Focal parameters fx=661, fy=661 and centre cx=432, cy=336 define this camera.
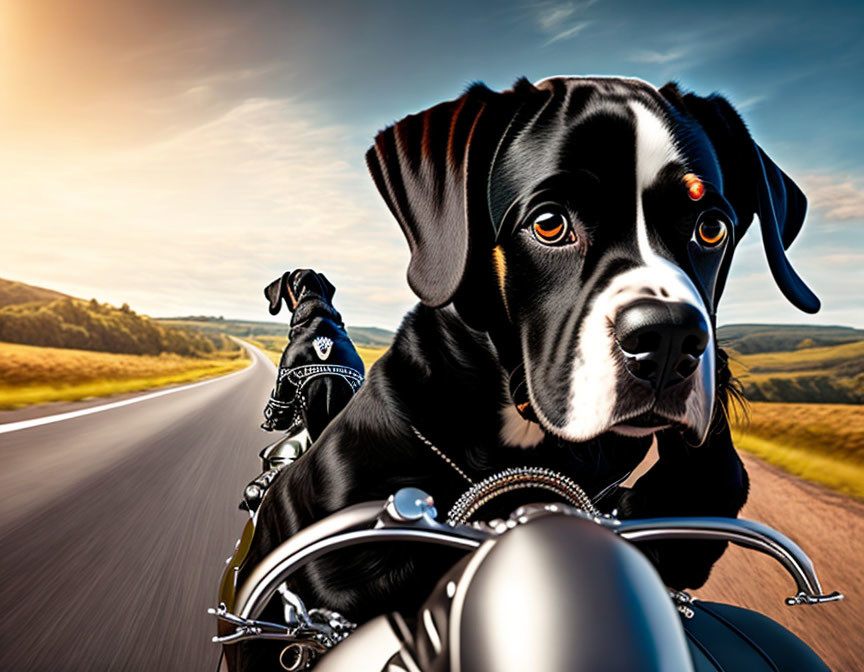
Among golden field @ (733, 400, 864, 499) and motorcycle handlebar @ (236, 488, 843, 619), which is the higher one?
motorcycle handlebar @ (236, 488, 843, 619)

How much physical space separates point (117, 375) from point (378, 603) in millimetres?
20608

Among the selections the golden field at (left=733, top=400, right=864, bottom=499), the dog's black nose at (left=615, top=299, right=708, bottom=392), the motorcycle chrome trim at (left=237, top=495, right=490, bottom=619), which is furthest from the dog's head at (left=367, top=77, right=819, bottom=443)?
the golden field at (left=733, top=400, right=864, bottom=499)

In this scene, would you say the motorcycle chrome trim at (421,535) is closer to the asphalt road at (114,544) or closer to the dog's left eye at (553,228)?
the dog's left eye at (553,228)

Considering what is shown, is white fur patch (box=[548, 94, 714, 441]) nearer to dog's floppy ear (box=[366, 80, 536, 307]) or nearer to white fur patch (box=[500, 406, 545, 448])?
white fur patch (box=[500, 406, 545, 448])

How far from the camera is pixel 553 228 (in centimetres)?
110

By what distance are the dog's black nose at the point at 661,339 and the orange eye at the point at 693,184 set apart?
1.06ft

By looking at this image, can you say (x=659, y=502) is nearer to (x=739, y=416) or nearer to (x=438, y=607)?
(x=739, y=416)

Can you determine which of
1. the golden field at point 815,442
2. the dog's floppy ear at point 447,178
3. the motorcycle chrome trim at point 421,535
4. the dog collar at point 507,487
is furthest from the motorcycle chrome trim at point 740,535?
the golden field at point 815,442

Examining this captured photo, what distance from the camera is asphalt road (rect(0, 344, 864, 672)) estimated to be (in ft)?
9.79

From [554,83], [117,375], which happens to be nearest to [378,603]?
[554,83]

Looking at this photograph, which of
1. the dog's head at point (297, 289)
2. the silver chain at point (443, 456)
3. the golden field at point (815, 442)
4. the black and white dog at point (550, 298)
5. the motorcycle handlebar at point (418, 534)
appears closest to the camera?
the motorcycle handlebar at point (418, 534)

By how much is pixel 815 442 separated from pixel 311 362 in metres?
5.22

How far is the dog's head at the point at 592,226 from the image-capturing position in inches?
37.1

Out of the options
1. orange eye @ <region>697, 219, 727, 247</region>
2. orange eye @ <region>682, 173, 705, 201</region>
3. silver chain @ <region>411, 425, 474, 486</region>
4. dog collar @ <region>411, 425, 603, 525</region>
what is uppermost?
orange eye @ <region>682, 173, 705, 201</region>
